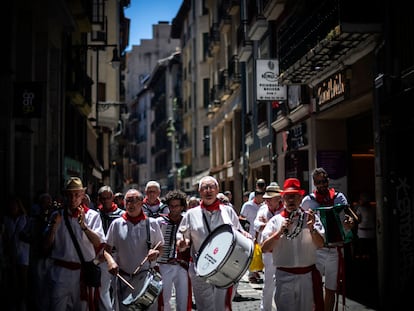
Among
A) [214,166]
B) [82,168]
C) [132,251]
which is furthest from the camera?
[214,166]

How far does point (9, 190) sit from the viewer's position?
14164 millimetres

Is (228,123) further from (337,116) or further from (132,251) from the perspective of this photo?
(132,251)

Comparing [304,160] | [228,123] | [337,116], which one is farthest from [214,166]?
[337,116]

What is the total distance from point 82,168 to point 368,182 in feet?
53.5

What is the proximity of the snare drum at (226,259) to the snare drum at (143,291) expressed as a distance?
1.85 feet

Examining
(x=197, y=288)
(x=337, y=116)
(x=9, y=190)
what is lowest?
(x=197, y=288)

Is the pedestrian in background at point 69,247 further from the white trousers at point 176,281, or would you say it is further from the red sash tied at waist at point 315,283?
the red sash tied at waist at point 315,283

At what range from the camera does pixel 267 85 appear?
20344 millimetres

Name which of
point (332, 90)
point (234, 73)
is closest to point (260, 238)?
point (332, 90)

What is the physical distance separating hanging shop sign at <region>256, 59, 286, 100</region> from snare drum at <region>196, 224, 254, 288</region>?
43.0 ft

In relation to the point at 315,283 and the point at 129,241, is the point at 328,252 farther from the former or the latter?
the point at 129,241

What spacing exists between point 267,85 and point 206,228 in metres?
12.7

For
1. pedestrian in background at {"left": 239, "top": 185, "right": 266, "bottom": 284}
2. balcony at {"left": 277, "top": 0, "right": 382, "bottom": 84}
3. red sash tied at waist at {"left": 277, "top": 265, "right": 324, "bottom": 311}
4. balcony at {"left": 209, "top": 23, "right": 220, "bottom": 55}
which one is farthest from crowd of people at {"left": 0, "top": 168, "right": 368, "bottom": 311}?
balcony at {"left": 209, "top": 23, "right": 220, "bottom": 55}

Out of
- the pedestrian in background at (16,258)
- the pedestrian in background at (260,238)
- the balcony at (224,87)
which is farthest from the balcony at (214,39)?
the pedestrian in background at (16,258)
